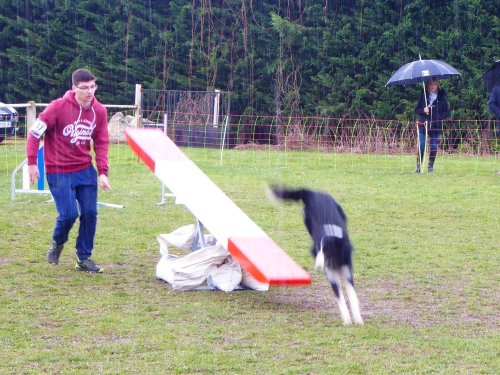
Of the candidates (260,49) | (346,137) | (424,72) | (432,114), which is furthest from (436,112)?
(260,49)

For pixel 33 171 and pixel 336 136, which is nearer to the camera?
pixel 33 171

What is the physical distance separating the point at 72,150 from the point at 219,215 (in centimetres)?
135

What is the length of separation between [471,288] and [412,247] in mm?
1617

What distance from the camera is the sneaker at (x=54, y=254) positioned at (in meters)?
6.81

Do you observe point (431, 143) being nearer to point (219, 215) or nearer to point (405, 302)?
point (405, 302)

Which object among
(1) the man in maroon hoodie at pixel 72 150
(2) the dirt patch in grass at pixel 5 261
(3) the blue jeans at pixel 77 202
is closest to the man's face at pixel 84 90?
(1) the man in maroon hoodie at pixel 72 150

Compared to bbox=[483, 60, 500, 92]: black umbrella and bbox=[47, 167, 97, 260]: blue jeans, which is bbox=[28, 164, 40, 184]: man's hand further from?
bbox=[483, 60, 500, 92]: black umbrella

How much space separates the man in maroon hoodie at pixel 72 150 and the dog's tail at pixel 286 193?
5.30 feet

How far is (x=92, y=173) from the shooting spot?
21.6ft

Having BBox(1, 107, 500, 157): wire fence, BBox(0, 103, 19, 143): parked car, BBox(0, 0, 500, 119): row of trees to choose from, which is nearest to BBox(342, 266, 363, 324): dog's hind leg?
BBox(0, 103, 19, 143): parked car

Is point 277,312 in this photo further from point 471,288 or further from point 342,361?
point 471,288

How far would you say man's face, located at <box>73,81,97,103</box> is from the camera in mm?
6340

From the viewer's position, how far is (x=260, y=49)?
79.0 ft

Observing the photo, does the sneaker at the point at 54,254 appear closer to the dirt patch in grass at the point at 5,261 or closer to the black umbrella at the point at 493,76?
the dirt patch in grass at the point at 5,261
